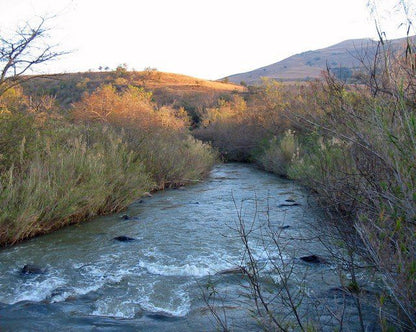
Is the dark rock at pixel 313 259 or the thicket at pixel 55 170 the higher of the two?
the thicket at pixel 55 170

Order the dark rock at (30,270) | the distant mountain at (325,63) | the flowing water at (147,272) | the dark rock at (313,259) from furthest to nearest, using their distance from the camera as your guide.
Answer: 1. the dark rock at (313,259)
2. the dark rock at (30,270)
3. the flowing water at (147,272)
4. the distant mountain at (325,63)

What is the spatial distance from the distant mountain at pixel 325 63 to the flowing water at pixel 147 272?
6.05 feet


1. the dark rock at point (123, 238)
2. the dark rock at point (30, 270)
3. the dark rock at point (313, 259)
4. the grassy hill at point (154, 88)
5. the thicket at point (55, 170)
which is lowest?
the dark rock at point (313, 259)

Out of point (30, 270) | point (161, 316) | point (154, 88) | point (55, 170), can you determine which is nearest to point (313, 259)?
point (161, 316)

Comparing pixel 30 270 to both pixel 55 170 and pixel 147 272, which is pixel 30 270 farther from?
pixel 55 170

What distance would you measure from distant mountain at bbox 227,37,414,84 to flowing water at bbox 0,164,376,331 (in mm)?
1844

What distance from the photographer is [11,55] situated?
838cm

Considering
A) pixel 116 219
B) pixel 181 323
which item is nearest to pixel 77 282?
pixel 181 323

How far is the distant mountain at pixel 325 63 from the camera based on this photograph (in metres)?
4.12

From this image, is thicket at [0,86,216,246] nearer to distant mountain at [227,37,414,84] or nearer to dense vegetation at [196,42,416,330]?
dense vegetation at [196,42,416,330]

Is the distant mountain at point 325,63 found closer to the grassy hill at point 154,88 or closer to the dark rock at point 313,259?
the dark rock at point 313,259

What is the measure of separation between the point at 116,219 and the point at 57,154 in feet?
6.59

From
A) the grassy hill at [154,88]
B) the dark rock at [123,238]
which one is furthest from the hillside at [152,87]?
the dark rock at [123,238]

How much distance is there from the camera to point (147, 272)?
624 centimetres
